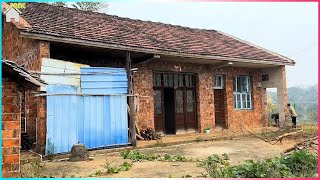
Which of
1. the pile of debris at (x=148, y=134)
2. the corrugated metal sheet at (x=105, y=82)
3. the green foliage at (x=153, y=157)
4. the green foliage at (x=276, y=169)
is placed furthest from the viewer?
the pile of debris at (x=148, y=134)

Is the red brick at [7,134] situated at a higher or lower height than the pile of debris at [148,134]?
higher

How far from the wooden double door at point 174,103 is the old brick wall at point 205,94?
31cm

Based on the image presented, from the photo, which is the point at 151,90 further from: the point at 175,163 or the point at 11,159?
the point at 11,159

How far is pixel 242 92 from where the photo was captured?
53.2 ft

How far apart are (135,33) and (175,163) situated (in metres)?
6.22

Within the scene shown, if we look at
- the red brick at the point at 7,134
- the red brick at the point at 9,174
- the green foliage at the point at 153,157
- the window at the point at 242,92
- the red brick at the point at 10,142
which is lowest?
the green foliage at the point at 153,157

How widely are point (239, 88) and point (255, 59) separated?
1903 mm

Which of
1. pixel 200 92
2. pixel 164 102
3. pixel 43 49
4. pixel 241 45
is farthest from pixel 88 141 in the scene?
pixel 241 45

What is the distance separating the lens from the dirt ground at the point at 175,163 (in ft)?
22.3

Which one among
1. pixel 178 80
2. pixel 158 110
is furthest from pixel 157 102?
pixel 178 80

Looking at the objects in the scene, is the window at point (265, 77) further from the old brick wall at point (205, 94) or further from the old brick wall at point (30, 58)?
the old brick wall at point (30, 58)

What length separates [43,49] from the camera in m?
9.55

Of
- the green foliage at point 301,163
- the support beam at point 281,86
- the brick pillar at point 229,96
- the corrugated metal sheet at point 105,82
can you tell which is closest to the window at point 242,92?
the brick pillar at point 229,96

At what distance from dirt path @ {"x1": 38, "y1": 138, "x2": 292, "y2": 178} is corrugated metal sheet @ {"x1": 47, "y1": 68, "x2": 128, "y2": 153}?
2.75ft
